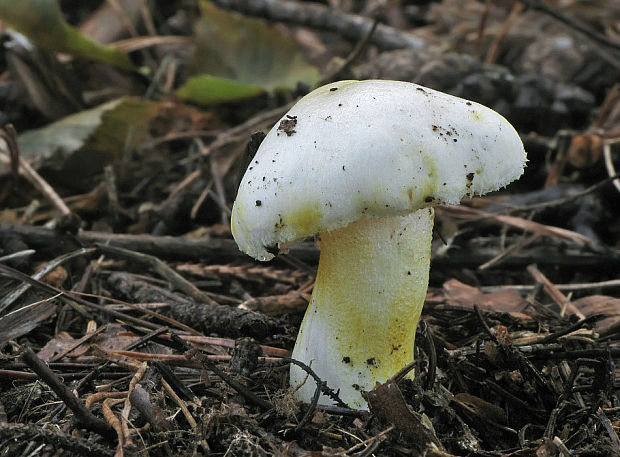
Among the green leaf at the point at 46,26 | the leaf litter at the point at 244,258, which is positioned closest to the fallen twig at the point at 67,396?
the leaf litter at the point at 244,258

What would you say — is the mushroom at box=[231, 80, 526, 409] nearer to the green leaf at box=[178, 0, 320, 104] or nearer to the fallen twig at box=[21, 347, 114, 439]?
the fallen twig at box=[21, 347, 114, 439]

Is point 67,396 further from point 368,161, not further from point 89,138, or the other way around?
point 89,138

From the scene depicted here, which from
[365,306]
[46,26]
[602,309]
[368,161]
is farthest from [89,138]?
[602,309]

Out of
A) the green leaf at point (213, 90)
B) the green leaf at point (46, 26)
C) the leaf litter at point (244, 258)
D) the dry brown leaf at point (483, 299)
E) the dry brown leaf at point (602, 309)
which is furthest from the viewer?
the green leaf at point (213, 90)

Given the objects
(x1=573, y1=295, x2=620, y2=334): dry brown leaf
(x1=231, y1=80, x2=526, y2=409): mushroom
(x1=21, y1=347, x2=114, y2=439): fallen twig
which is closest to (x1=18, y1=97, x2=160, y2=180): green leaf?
(x1=231, y1=80, x2=526, y2=409): mushroom

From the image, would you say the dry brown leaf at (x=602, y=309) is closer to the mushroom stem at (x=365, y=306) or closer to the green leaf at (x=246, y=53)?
the mushroom stem at (x=365, y=306)

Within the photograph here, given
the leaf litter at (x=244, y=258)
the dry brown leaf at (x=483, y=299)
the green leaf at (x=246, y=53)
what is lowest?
the dry brown leaf at (x=483, y=299)

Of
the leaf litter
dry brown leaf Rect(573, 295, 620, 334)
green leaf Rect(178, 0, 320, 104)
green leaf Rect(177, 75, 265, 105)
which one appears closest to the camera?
the leaf litter
